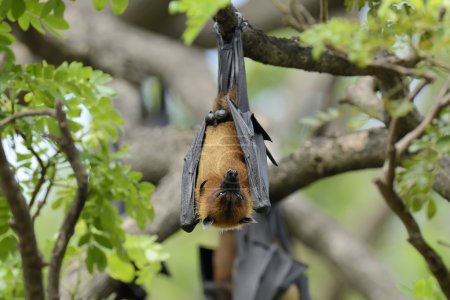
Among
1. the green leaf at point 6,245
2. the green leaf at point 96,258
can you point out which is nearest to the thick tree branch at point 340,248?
the green leaf at point 96,258

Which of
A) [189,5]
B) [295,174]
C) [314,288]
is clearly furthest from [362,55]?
[314,288]

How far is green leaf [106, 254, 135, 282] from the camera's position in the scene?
4914mm

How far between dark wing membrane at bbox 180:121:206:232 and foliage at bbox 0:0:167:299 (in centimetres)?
26

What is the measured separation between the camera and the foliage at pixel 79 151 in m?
4.12

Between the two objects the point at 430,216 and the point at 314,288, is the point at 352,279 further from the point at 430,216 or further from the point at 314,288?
the point at 314,288

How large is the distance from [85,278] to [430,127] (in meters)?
2.72

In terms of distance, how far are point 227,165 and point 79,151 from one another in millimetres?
841

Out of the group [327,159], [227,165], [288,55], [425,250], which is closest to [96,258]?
[227,165]

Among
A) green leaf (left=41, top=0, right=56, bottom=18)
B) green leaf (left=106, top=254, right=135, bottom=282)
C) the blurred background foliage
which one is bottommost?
the blurred background foliage

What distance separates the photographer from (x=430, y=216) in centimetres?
472

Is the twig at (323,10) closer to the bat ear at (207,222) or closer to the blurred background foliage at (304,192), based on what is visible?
the bat ear at (207,222)

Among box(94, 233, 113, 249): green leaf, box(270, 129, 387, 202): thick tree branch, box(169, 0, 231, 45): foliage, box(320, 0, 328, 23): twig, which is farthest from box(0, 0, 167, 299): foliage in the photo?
box(270, 129, 387, 202): thick tree branch

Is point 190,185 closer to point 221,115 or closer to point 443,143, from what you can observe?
point 221,115

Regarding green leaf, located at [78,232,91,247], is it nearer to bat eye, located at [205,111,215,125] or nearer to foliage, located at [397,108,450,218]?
bat eye, located at [205,111,215,125]
